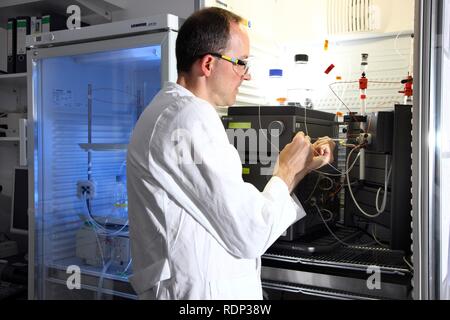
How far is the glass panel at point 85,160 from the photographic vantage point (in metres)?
1.89

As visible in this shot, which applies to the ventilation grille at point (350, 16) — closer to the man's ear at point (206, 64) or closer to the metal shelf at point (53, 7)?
the man's ear at point (206, 64)

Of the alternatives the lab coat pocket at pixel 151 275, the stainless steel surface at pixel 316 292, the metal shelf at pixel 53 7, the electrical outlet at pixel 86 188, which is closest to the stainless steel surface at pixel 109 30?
the metal shelf at pixel 53 7

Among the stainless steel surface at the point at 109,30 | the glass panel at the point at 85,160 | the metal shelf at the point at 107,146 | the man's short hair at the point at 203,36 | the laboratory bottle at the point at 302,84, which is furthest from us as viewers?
the laboratory bottle at the point at 302,84

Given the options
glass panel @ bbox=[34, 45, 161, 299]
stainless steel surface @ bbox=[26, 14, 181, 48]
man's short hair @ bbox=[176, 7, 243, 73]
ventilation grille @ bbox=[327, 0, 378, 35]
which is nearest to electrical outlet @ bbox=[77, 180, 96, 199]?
glass panel @ bbox=[34, 45, 161, 299]

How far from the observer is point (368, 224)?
1.72 m

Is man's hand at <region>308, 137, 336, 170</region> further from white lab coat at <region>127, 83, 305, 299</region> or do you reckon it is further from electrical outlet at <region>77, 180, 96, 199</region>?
electrical outlet at <region>77, 180, 96, 199</region>

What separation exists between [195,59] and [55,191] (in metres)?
1.19

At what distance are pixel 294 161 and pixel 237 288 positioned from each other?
37 cm

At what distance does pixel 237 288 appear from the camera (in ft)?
3.50

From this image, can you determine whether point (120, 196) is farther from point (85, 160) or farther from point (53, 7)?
point (53, 7)

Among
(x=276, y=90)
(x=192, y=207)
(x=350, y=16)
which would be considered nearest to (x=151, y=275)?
(x=192, y=207)

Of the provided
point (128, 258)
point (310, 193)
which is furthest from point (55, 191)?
point (310, 193)

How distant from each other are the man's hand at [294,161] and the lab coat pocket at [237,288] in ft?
0.86

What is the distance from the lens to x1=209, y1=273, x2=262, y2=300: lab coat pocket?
1032mm
